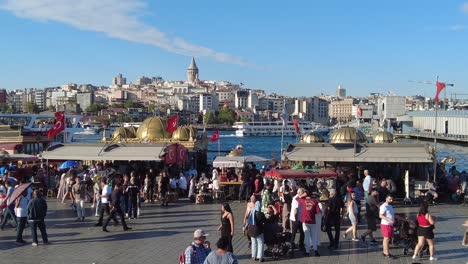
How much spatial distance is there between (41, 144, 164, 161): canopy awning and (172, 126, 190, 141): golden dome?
497 cm

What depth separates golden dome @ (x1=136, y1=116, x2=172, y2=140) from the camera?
29.0 meters

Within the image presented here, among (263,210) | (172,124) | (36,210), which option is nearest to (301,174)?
(263,210)

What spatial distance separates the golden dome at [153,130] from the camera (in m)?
29.0

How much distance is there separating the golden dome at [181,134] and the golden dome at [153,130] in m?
0.59

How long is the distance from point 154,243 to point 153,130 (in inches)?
641

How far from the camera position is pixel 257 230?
11258 mm

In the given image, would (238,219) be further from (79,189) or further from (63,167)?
(63,167)

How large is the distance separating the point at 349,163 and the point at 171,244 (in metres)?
11.4

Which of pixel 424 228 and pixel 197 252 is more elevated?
pixel 197 252

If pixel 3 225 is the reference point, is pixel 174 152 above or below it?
above

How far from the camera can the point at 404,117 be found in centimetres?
13938

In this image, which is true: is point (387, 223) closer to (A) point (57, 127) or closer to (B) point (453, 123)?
(A) point (57, 127)

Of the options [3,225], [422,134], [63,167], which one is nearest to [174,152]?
[63,167]

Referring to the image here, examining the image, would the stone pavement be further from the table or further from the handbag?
the table
